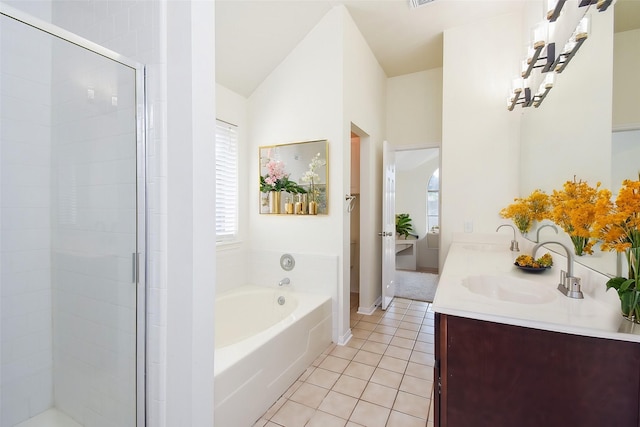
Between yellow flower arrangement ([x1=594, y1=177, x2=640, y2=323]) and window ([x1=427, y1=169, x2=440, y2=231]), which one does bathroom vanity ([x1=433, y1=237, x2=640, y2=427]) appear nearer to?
yellow flower arrangement ([x1=594, y1=177, x2=640, y2=323])

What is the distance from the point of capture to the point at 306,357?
226 centimetres

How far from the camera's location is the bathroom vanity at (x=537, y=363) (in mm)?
841

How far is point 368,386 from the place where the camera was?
2023 millimetres

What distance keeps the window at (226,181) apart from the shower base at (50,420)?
61.1 inches

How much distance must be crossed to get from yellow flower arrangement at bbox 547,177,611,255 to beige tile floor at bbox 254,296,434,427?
129cm

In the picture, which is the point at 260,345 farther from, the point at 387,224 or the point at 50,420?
the point at 387,224

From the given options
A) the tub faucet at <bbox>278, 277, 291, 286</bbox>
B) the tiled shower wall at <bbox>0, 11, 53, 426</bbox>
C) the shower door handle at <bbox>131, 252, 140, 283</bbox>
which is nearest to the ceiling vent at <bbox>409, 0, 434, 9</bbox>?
the tiled shower wall at <bbox>0, 11, 53, 426</bbox>

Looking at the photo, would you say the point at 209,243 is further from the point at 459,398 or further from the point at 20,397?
the point at 20,397

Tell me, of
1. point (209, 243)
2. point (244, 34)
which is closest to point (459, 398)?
point (209, 243)

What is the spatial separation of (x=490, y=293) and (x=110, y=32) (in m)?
2.36

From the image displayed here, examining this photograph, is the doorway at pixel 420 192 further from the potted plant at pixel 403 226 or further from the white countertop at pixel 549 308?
the white countertop at pixel 549 308

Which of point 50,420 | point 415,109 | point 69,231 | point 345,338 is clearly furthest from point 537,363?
point 415,109

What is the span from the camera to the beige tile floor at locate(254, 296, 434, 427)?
1.71m

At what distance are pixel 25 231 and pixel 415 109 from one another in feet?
13.2
